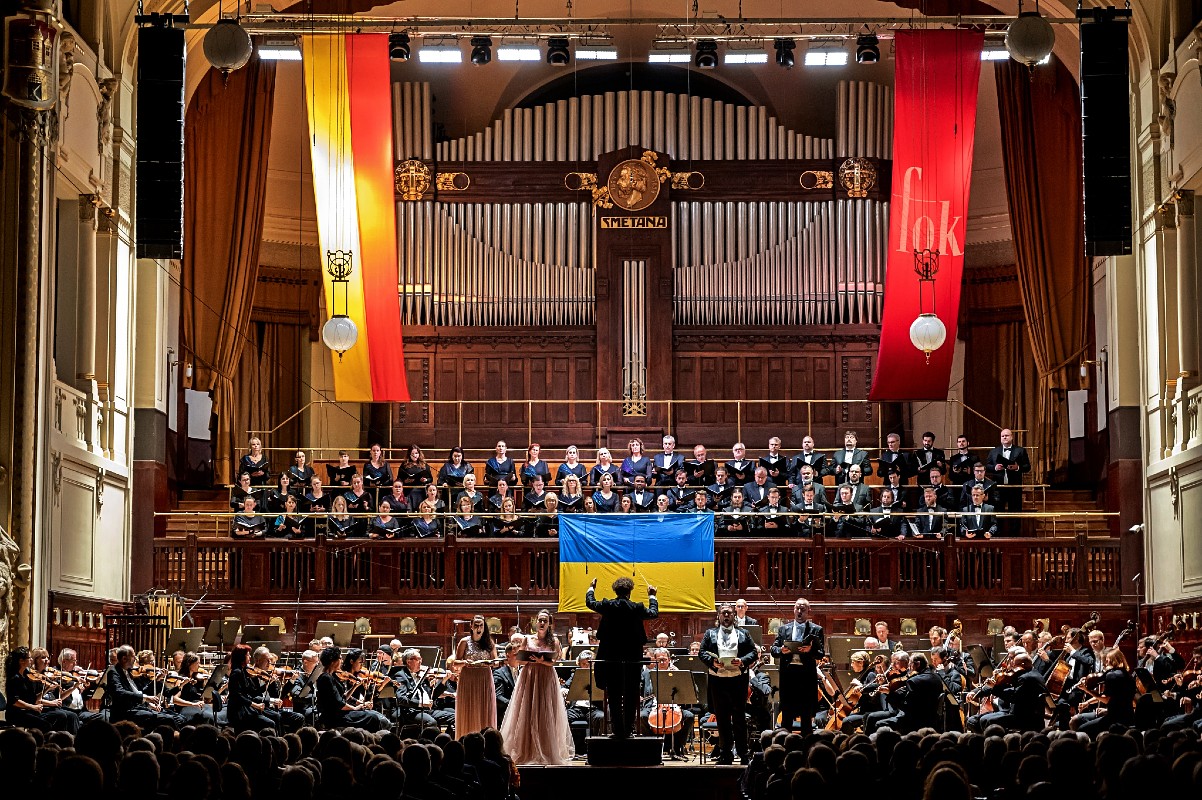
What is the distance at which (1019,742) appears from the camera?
25.6 ft

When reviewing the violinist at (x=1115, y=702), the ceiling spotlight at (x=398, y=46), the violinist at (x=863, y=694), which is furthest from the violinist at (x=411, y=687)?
the ceiling spotlight at (x=398, y=46)

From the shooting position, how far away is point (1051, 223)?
19.0 metres

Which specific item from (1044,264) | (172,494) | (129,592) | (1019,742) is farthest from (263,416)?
(1019,742)

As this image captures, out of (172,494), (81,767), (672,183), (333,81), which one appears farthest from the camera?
(672,183)

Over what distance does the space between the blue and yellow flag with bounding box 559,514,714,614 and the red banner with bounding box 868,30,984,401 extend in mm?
2653

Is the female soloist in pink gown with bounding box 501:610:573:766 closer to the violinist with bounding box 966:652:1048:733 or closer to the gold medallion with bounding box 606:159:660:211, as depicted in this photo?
the violinist with bounding box 966:652:1048:733

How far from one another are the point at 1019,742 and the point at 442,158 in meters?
14.6

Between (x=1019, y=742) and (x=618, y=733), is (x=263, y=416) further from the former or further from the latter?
(x=1019, y=742)

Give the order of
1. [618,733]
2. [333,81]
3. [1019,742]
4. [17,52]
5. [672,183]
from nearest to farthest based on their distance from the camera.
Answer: [1019,742] → [618,733] → [17,52] → [333,81] → [672,183]

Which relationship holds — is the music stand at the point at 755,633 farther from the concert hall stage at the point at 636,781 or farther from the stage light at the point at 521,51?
the stage light at the point at 521,51

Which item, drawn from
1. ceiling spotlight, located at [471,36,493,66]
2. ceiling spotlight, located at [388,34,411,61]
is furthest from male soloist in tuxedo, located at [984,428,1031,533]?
ceiling spotlight, located at [388,34,411,61]

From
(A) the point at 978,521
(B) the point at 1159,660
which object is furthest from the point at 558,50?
(B) the point at 1159,660

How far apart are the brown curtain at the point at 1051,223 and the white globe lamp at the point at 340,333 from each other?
804cm

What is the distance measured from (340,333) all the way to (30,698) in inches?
225
